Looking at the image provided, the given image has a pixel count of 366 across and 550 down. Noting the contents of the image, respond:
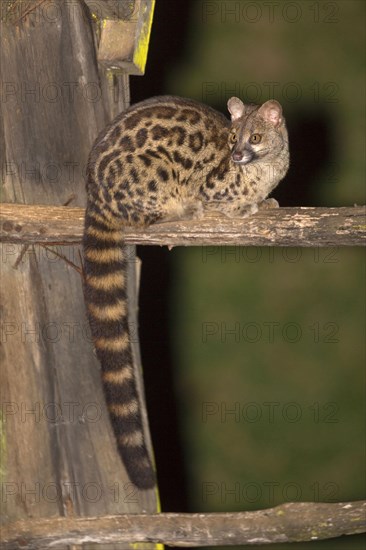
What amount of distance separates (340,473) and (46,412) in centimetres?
229

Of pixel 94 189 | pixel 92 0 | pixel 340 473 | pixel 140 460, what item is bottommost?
pixel 340 473

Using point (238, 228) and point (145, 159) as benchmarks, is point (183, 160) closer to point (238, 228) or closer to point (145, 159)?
point (145, 159)

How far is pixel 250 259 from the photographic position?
15.3 ft

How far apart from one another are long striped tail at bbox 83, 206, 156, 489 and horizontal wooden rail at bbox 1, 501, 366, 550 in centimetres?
19

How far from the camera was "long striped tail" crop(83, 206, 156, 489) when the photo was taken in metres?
2.42

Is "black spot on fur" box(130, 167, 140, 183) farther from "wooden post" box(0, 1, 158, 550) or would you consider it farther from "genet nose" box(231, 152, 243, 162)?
"genet nose" box(231, 152, 243, 162)

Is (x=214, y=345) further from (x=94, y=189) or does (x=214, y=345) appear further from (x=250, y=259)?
(x=94, y=189)

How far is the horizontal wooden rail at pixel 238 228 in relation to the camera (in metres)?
2.26

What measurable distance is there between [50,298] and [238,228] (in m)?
0.58

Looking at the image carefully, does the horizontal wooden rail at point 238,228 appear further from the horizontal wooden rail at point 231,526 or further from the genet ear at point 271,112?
the horizontal wooden rail at point 231,526

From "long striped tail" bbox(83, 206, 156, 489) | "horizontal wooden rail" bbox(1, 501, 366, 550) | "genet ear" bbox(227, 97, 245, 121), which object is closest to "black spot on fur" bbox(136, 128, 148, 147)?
"long striped tail" bbox(83, 206, 156, 489)

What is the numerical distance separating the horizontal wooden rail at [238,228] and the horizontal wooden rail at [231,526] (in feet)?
2.10

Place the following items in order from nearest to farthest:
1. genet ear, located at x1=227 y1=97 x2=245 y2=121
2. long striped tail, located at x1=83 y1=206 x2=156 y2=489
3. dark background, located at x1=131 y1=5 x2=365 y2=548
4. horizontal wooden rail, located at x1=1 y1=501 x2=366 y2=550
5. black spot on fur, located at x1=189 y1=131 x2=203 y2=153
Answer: horizontal wooden rail, located at x1=1 y1=501 x2=366 y2=550, long striped tail, located at x1=83 y1=206 x2=156 y2=489, black spot on fur, located at x1=189 y1=131 x2=203 y2=153, genet ear, located at x1=227 y1=97 x2=245 y2=121, dark background, located at x1=131 y1=5 x2=365 y2=548

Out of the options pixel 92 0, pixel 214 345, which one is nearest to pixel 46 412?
pixel 92 0
